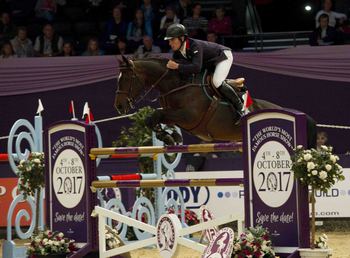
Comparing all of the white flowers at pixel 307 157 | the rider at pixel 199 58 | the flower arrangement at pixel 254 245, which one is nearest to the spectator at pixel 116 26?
the rider at pixel 199 58

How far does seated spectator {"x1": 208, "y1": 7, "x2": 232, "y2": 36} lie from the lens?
43.4 feet

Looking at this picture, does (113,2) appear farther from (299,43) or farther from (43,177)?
(43,177)

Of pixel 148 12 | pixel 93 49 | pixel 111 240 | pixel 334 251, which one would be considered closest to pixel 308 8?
pixel 148 12

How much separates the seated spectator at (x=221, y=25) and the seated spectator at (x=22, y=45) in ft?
8.25

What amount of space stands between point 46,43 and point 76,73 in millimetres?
1345

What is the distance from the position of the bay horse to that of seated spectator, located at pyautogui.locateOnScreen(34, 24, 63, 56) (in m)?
5.32

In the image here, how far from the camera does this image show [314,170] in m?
5.88

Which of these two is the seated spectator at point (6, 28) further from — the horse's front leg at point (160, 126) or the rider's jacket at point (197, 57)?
the horse's front leg at point (160, 126)

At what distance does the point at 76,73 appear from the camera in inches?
486

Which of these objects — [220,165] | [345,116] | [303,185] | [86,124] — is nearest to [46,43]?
[220,165]

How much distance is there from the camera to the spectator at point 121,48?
509 inches

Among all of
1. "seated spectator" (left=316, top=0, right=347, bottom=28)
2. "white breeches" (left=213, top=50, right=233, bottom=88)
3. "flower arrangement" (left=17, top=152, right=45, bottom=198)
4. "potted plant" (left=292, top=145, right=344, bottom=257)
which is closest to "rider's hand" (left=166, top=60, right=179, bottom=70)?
"white breeches" (left=213, top=50, right=233, bottom=88)

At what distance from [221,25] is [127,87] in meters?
5.30

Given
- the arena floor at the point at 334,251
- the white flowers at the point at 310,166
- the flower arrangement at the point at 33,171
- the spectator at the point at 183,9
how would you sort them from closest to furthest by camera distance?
the white flowers at the point at 310,166
the flower arrangement at the point at 33,171
the arena floor at the point at 334,251
the spectator at the point at 183,9
